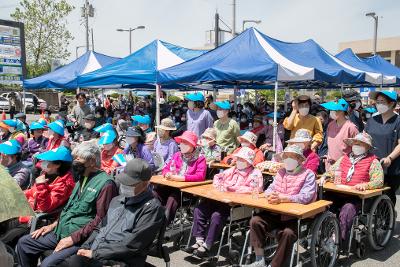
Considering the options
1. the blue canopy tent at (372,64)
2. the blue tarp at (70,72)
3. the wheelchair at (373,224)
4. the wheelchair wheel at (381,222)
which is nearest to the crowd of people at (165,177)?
the wheelchair at (373,224)

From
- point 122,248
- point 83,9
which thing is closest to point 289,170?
point 122,248

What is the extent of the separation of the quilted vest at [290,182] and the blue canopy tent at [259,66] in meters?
3.04

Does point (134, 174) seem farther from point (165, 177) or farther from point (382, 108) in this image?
point (382, 108)

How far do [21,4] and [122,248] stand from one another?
3034cm

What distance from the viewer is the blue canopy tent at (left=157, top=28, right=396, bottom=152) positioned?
7.30 metres

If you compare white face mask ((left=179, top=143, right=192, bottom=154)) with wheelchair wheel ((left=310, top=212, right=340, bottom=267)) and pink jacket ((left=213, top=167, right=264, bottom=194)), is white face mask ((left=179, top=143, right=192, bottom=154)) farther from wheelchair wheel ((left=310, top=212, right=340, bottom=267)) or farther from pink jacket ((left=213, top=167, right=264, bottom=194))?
wheelchair wheel ((left=310, top=212, right=340, bottom=267))

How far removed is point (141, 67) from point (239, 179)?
19.3 feet

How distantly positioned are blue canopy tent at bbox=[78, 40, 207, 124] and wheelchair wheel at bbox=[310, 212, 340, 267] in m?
5.63

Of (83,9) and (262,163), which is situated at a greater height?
(83,9)

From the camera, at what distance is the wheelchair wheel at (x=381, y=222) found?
474cm

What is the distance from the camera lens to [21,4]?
95.2 ft

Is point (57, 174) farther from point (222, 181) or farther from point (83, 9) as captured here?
point (83, 9)

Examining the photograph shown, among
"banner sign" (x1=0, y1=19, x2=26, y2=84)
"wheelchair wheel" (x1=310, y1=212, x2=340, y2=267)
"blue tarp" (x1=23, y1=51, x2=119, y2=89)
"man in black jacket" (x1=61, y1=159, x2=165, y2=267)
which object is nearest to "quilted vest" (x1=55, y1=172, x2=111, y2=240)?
"man in black jacket" (x1=61, y1=159, x2=165, y2=267)

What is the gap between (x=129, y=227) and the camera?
324cm
